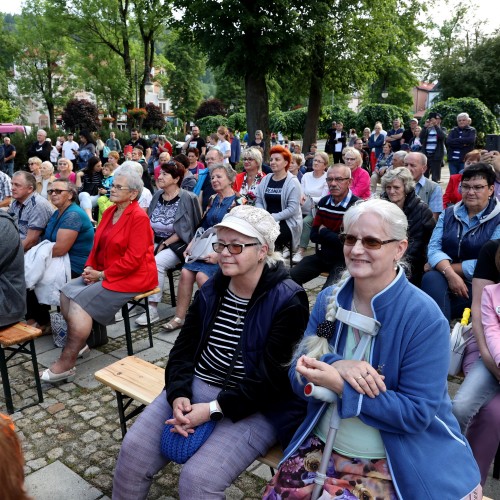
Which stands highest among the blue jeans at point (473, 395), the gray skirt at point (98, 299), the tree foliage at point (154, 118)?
the tree foliage at point (154, 118)

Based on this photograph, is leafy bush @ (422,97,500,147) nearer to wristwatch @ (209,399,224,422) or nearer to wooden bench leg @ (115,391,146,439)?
wooden bench leg @ (115,391,146,439)

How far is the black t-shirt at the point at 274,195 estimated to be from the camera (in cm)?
662

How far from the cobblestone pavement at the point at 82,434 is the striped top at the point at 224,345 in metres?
0.79

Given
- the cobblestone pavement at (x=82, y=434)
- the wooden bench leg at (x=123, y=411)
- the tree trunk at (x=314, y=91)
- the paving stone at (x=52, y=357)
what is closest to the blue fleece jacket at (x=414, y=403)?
the cobblestone pavement at (x=82, y=434)

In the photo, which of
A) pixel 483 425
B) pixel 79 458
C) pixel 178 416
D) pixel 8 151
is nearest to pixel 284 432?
pixel 178 416

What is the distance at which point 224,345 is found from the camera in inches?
103

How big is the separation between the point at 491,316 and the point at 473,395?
472mm

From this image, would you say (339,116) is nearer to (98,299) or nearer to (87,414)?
(98,299)

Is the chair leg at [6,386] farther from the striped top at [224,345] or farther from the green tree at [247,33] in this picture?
the green tree at [247,33]

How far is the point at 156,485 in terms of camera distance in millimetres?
2914

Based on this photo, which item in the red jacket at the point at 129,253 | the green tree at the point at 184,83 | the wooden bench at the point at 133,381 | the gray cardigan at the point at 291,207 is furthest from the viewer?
the green tree at the point at 184,83

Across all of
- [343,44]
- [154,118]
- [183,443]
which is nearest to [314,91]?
[343,44]

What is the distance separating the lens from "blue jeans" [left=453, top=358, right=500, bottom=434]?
2617 millimetres

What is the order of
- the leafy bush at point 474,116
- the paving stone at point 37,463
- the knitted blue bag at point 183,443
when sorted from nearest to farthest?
1. the knitted blue bag at point 183,443
2. the paving stone at point 37,463
3. the leafy bush at point 474,116
